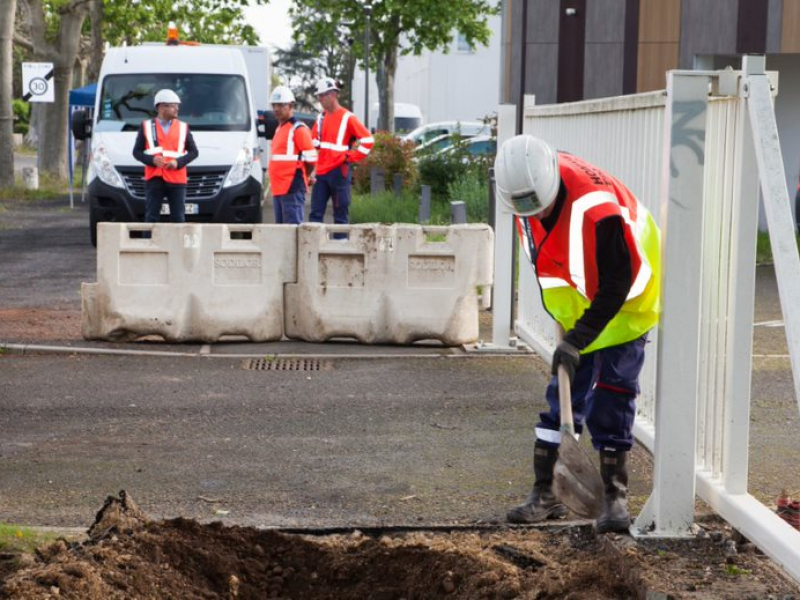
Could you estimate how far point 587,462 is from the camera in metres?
5.41

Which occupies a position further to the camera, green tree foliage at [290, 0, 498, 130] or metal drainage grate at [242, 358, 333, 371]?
green tree foliage at [290, 0, 498, 130]

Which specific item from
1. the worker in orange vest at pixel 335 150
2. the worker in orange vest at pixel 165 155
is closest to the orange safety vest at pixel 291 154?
the worker in orange vest at pixel 335 150

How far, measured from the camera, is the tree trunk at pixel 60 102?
37.2 meters

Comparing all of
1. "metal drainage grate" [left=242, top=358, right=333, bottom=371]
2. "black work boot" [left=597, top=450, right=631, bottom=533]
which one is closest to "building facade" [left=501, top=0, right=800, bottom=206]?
"metal drainage grate" [left=242, top=358, right=333, bottom=371]

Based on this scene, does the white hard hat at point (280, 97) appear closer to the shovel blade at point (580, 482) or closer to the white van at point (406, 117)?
the shovel blade at point (580, 482)

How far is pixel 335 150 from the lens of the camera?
608 inches

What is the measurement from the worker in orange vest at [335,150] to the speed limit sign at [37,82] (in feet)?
50.1

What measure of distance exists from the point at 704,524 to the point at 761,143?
168 cm

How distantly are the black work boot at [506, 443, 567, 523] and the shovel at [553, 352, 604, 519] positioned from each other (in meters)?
0.42

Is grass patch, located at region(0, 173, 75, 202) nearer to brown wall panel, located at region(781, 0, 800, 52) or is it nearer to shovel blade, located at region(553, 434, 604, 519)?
brown wall panel, located at region(781, 0, 800, 52)

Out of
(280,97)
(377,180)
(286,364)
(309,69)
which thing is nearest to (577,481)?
(286,364)

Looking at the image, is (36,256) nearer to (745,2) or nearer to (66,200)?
(745,2)

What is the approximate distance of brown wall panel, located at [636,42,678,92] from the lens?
2450 centimetres

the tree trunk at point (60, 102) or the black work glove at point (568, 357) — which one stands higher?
the tree trunk at point (60, 102)
